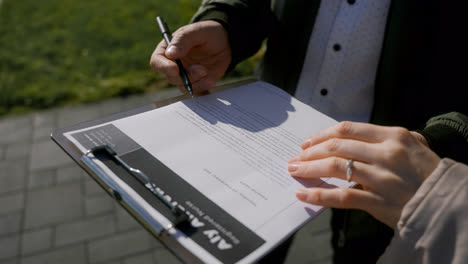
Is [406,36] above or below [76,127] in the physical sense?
above

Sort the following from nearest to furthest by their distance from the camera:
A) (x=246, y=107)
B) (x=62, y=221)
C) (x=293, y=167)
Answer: (x=293, y=167) → (x=246, y=107) → (x=62, y=221)

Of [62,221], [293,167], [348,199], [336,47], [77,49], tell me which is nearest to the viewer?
[348,199]

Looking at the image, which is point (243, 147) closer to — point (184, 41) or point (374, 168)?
point (374, 168)

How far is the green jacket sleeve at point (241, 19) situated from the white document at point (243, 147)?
0.73ft

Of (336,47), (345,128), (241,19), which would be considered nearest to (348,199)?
(345,128)

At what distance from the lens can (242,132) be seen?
1.04 m

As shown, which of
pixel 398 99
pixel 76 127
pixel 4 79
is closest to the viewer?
pixel 76 127

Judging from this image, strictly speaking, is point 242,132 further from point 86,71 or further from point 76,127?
Result: point 86,71

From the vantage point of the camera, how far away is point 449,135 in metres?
1.00

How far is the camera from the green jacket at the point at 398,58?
1.09 meters

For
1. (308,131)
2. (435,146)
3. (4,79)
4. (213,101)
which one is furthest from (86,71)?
(435,146)

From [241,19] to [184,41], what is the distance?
280mm

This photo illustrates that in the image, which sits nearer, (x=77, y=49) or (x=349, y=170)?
(x=349, y=170)

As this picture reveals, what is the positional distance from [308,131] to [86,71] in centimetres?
333
